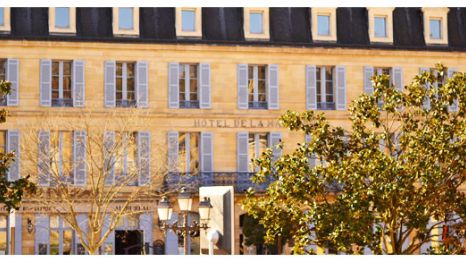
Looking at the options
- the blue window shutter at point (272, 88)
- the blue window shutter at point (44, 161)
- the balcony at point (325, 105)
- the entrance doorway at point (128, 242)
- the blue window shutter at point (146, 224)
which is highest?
the blue window shutter at point (272, 88)

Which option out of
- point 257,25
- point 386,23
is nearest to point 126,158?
point 257,25

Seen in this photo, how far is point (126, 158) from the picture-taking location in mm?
30984

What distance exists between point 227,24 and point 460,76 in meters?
13.8

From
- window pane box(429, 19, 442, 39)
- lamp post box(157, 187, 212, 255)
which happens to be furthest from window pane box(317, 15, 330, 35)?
lamp post box(157, 187, 212, 255)

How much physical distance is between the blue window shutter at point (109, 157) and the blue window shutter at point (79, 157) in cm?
51

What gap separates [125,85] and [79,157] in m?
2.59

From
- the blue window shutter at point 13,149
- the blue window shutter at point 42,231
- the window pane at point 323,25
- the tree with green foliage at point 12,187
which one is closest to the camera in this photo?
the tree with green foliage at point 12,187

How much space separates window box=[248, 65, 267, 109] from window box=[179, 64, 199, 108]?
4.30ft

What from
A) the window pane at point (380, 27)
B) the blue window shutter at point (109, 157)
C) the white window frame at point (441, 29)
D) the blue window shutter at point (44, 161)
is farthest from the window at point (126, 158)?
the white window frame at point (441, 29)

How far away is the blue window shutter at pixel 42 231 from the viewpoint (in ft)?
103

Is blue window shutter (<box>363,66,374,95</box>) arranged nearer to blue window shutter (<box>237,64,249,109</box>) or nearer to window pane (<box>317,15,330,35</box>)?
window pane (<box>317,15,330,35</box>)

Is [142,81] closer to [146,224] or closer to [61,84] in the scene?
[61,84]

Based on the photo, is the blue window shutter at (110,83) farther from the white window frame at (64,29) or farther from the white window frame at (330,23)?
the white window frame at (330,23)

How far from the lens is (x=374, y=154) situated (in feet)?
63.8
